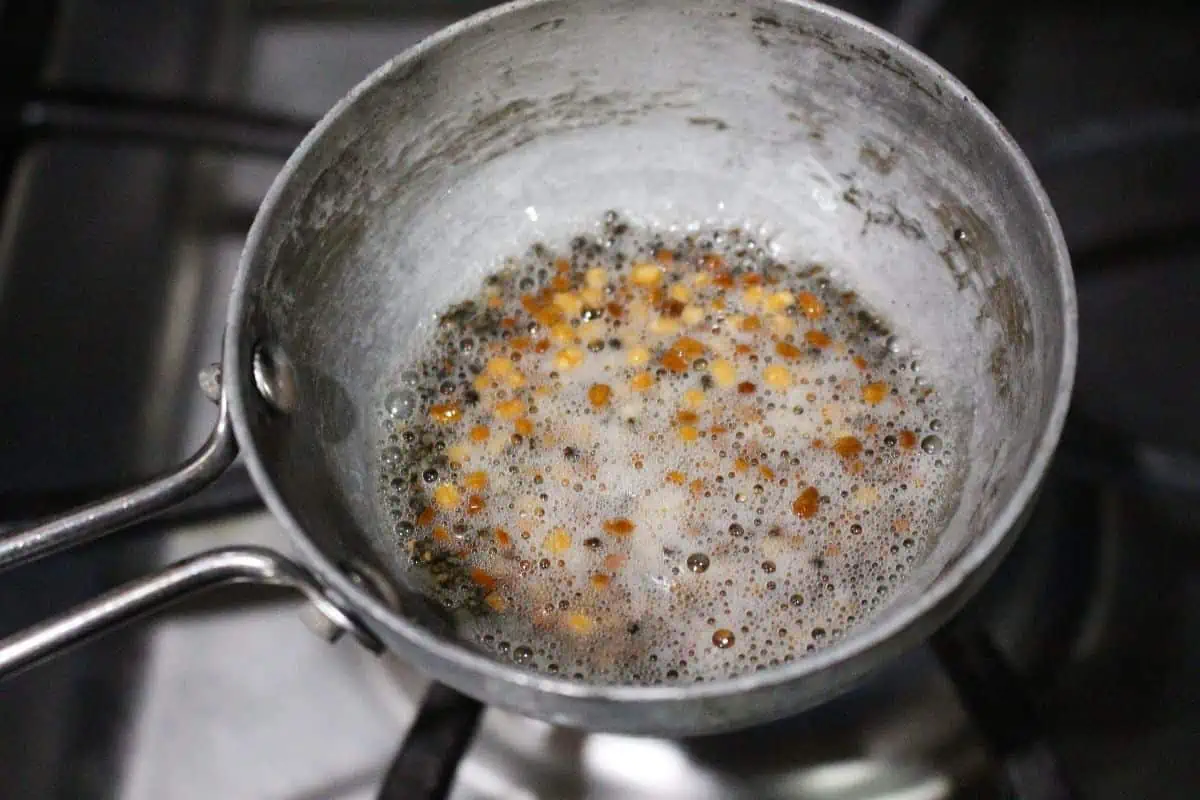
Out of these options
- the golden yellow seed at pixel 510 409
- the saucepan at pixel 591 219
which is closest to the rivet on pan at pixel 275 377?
the saucepan at pixel 591 219

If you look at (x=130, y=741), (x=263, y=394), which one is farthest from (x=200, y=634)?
(x=263, y=394)

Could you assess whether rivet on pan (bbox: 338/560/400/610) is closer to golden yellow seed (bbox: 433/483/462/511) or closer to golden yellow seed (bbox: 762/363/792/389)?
golden yellow seed (bbox: 433/483/462/511)

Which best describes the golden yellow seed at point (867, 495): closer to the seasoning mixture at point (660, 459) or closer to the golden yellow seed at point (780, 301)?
the seasoning mixture at point (660, 459)

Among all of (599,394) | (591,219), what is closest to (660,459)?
(599,394)

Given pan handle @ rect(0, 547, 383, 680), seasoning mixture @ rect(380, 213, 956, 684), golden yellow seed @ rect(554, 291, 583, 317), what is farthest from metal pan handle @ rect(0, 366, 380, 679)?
golden yellow seed @ rect(554, 291, 583, 317)

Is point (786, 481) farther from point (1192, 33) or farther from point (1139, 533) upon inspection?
point (1192, 33)

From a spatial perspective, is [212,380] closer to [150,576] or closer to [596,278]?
[150,576]
